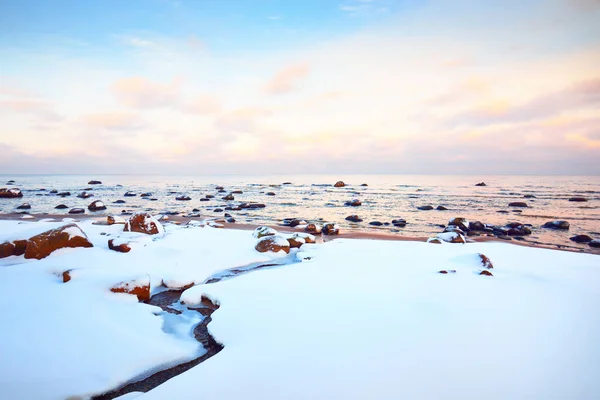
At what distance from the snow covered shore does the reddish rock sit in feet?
0.32

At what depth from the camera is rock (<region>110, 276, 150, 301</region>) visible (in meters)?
4.48

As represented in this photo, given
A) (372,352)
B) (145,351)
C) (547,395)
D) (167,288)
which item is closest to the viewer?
(547,395)

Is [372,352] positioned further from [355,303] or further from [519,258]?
[519,258]

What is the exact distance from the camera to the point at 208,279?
235 inches

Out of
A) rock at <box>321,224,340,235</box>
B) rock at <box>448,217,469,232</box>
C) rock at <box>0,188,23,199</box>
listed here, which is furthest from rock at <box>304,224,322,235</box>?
rock at <box>0,188,23,199</box>

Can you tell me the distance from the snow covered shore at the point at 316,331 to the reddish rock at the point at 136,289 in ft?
0.32

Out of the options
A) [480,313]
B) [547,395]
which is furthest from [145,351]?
[480,313]

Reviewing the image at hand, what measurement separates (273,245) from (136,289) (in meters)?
3.75

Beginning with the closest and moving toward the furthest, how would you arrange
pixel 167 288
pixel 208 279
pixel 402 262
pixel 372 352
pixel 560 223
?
pixel 372 352 → pixel 167 288 → pixel 208 279 → pixel 402 262 → pixel 560 223

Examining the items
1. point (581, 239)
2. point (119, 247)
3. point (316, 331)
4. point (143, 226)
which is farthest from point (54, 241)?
point (581, 239)

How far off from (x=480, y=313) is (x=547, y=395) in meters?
1.47

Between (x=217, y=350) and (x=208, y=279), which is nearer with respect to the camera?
(x=217, y=350)

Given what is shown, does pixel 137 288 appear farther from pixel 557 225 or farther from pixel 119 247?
pixel 557 225

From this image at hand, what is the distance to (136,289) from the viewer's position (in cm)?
462
